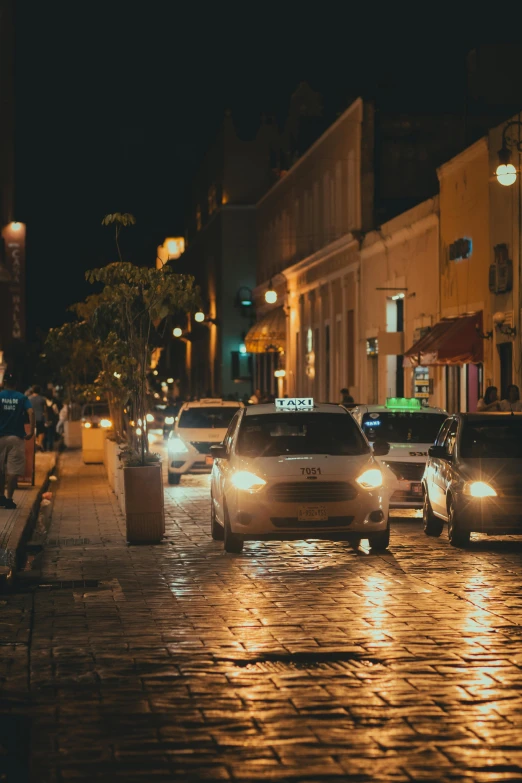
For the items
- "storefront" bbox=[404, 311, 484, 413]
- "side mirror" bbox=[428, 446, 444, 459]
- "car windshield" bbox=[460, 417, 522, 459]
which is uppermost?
"storefront" bbox=[404, 311, 484, 413]

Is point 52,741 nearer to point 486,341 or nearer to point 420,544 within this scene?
point 420,544

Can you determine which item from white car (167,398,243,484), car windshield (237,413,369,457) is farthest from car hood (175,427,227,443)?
car windshield (237,413,369,457)

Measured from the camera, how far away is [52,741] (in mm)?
6961

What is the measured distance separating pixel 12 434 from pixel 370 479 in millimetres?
7303

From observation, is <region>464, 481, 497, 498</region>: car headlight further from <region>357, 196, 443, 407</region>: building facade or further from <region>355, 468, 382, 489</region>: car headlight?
<region>357, 196, 443, 407</region>: building facade

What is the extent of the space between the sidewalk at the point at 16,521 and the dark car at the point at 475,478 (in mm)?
4817

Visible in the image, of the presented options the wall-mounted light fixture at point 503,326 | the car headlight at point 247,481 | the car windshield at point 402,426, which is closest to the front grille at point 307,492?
the car headlight at point 247,481

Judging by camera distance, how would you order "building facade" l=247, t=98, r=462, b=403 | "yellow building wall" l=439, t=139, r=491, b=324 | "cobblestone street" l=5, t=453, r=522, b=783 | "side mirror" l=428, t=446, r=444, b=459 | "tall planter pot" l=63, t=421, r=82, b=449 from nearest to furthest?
"cobblestone street" l=5, t=453, r=522, b=783, "side mirror" l=428, t=446, r=444, b=459, "yellow building wall" l=439, t=139, r=491, b=324, "building facade" l=247, t=98, r=462, b=403, "tall planter pot" l=63, t=421, r=82, b=449

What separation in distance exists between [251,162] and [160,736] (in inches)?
2961

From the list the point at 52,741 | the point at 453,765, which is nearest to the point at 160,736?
the point at 52,741

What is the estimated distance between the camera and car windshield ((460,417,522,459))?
16797 millimetres

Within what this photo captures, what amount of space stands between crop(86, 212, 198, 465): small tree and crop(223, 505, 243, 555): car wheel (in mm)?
4484

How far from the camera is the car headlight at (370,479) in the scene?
51.0 feet

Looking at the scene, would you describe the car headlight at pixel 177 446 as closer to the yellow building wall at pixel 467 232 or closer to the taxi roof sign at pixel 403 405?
the taxi roof sign at pixel 403 405
